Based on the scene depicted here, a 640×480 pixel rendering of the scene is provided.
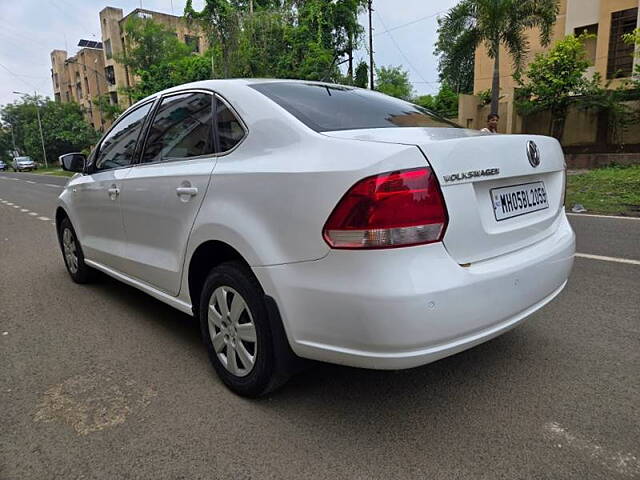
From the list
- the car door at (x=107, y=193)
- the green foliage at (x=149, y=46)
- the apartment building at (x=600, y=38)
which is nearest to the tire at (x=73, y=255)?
the car door at (x=107, y=193)

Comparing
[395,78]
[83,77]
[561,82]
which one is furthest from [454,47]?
[83,77]

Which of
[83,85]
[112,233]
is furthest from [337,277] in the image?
[83,85]

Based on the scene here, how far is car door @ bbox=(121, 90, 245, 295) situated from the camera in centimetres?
266

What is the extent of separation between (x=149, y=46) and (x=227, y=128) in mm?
37535

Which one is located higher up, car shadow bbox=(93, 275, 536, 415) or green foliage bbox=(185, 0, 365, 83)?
green foliage bbox=(185, 0, 365, 83)

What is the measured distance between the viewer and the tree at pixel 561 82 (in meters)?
15.7

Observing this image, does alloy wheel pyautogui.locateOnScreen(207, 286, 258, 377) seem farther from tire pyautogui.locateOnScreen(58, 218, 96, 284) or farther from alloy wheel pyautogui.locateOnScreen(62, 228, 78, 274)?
alloy wheel pyautogui.locateOnScreen(62, 228, 78, 274)

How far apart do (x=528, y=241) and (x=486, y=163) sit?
51 cm

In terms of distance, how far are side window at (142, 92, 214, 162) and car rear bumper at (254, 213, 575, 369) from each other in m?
1.01

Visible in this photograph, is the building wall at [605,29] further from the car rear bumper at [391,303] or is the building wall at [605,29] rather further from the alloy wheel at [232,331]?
the alloy wheel at [232,331]

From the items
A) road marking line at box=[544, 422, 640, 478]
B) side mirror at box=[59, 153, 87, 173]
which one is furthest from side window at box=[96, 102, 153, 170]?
road marking line at box=[544, 422, 640, 478]

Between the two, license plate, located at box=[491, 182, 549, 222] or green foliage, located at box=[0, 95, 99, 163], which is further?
green foliage, located at box=[0, 95, 99, 163]

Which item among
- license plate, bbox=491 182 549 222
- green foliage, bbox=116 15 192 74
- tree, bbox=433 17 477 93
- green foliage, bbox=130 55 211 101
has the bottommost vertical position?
license plate, bbox=491 182 549 222

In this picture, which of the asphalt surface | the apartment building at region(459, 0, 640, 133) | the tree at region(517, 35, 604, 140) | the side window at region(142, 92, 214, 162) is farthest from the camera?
the apartment building at region(459, 0, 640, 133)
